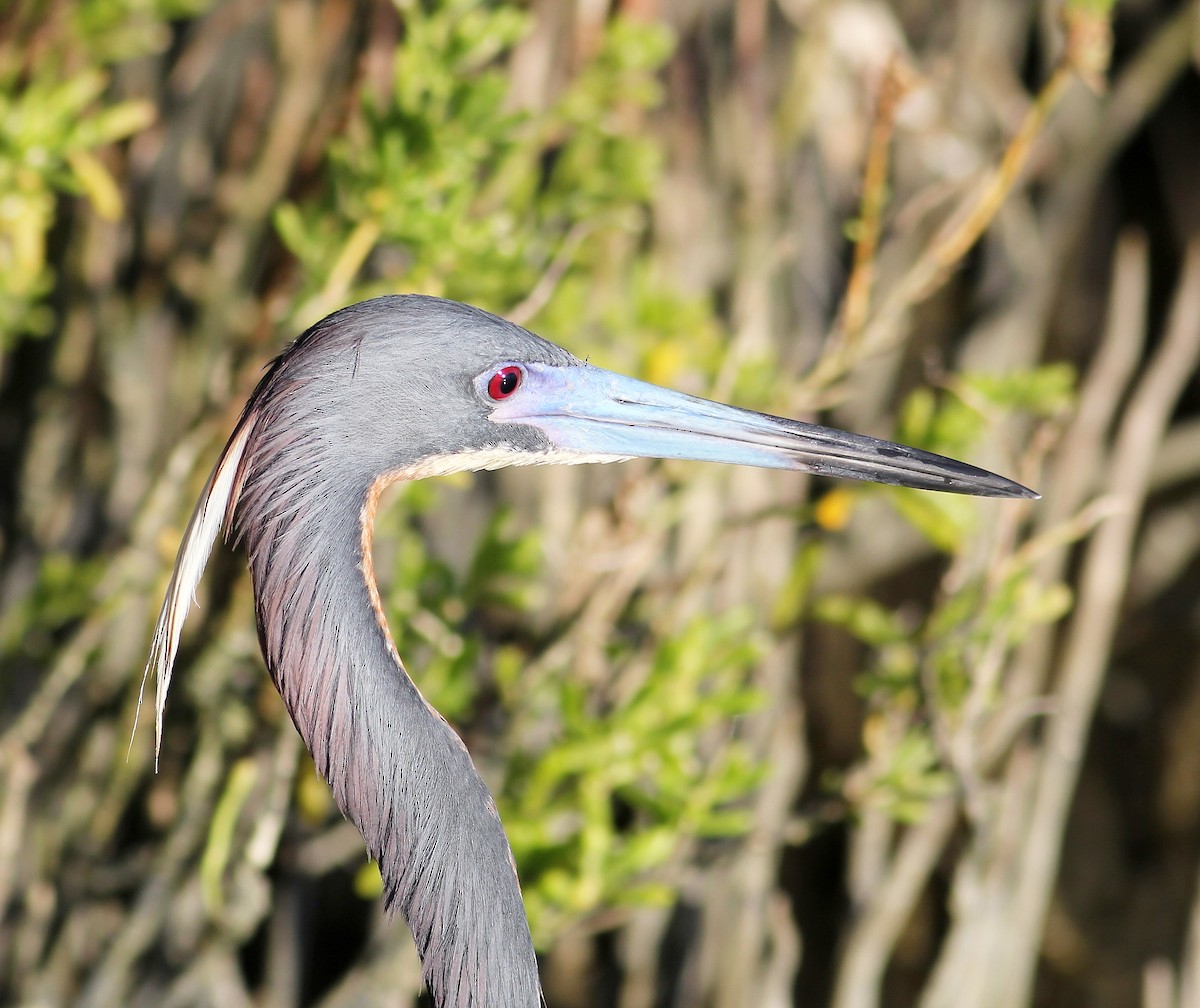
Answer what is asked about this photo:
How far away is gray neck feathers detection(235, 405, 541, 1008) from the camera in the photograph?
51.6 inches

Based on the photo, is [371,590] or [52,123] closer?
[371,590]

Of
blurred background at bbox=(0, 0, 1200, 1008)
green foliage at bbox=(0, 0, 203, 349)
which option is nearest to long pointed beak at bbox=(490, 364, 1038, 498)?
blurred background at bbox=(0, 0, 1200, 1008)

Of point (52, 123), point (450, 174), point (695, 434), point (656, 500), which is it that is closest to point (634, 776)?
point (656, 500)

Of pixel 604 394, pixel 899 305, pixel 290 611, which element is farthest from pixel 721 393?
pixel 290 611

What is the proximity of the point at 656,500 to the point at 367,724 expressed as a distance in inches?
40.5

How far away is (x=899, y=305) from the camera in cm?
200

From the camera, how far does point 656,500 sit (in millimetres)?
2260

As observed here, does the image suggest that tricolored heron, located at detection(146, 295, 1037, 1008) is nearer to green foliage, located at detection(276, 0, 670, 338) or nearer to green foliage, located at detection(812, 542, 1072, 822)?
green foliage, located at detection(276, 0, 670, 338)

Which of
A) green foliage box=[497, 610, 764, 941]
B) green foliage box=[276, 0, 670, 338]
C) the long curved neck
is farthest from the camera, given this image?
green foliage box=[497, 610, 764, 941]

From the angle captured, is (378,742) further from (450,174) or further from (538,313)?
(538,313)

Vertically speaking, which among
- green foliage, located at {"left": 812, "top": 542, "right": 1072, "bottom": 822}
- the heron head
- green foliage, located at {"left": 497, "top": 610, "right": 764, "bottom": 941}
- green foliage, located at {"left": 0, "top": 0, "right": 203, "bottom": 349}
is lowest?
green foliage, located at {"left": 497, "top": 610, "right": 764, "bottom": 941}

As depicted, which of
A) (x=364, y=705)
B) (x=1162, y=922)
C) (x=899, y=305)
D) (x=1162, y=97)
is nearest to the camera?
(x=364, y=705)

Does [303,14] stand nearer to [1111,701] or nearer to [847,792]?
[847,792]

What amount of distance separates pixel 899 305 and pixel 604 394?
68 cm
